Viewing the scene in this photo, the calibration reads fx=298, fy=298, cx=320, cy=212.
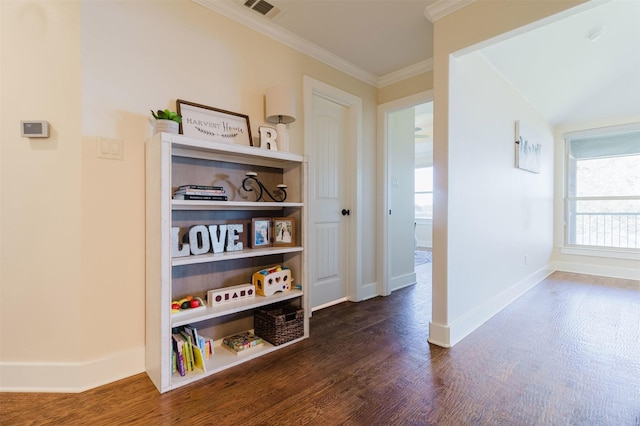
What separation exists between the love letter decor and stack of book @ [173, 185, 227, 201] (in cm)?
20

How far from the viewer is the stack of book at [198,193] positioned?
170 centimetres

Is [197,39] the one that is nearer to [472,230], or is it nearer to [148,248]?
[148,248]

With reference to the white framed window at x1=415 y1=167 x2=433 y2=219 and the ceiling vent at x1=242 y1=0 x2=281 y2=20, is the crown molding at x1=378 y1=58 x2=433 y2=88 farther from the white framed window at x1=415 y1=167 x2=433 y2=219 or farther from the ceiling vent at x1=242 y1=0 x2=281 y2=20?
the white framed window at x1=415 y1=167 x2=433 y2=219

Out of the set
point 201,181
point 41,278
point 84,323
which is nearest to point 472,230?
point 201,181

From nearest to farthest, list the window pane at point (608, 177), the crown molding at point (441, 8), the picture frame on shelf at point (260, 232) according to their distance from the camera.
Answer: the crown molding at point (441, 8)
the picture frame on shelf at point (260, 232)
the window pane at point (608, 177)

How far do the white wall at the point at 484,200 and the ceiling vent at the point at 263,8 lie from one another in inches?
51.4

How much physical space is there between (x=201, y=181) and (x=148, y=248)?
0.52m

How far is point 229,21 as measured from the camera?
2094 millimetres

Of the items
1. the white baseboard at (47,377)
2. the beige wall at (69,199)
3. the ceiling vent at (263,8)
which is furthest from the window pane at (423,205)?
the white baseboard at (47,377)

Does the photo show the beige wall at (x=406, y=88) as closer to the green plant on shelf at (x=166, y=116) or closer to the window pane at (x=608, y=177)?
the green plant on shelf at (x=166, y=116)

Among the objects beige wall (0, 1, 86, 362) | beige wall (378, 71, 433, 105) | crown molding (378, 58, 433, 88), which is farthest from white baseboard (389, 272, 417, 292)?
beige wall (0, 1, 86, 362)

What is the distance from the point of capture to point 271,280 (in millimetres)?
2074

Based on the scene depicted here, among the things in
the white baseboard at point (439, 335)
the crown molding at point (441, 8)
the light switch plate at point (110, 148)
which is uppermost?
the crown molding at point (441, 8)

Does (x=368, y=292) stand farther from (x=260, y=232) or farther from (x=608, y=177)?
(x=608, y=177)
